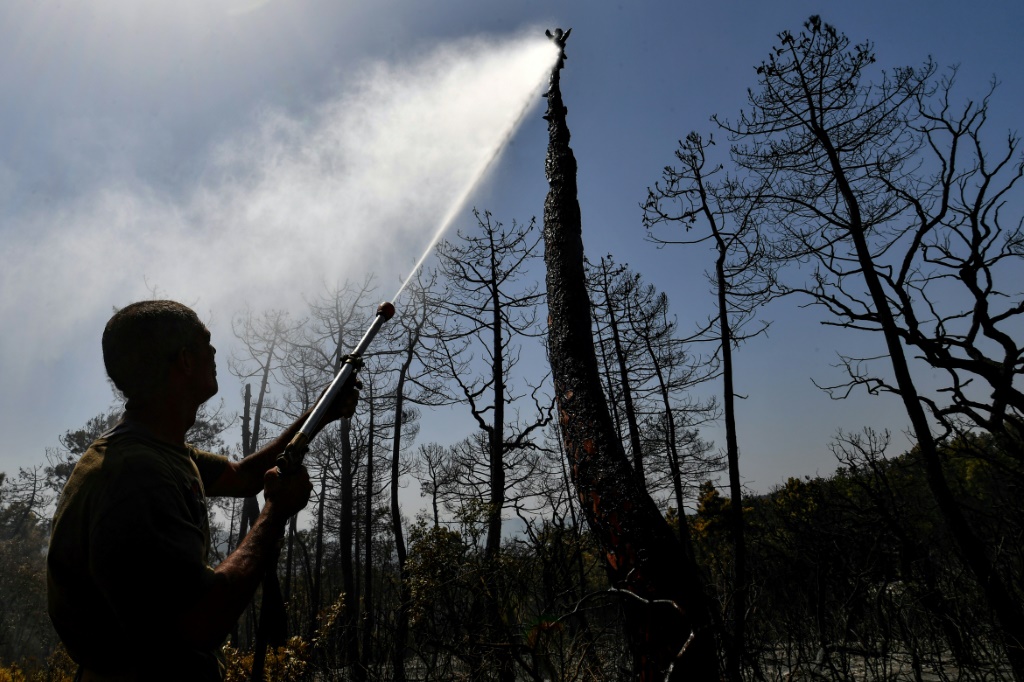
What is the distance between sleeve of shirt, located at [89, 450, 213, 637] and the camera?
1.52 m

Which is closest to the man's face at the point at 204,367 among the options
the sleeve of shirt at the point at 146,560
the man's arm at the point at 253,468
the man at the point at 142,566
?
the man at the point at 142,566

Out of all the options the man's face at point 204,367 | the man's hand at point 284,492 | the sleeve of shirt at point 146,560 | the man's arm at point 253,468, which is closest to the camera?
the sleeve of shirt at point 146,560

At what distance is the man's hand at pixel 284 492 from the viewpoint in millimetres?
1990

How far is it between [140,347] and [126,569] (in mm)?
922

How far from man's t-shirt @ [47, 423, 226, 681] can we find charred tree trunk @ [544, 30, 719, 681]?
6.01 feet

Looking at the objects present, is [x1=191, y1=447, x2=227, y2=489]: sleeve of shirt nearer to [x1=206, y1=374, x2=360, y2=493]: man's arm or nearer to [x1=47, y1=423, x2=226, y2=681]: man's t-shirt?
[x1=206, y1=374, x2=360, y2=493]: man's arm

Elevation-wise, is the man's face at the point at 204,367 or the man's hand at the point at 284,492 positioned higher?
the man's face at the point at 204,367

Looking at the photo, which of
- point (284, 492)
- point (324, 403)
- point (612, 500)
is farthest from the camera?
point (612, 500)

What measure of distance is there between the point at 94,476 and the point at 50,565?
293 millimetres

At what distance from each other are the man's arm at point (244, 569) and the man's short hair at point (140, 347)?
634 millimetres

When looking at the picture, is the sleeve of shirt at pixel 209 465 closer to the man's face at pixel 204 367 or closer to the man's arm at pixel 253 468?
the man's arm at pixel 253 468

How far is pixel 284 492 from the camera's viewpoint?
79.8 inches

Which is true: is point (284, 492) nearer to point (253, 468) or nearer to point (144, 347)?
point (144, 347)

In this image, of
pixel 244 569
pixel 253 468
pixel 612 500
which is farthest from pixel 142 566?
pixel 612 500
